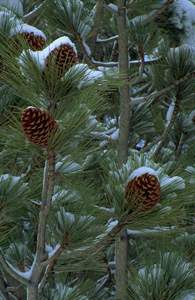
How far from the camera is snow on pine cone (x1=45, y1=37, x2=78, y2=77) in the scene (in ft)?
3.72

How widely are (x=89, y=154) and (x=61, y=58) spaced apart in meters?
0.42

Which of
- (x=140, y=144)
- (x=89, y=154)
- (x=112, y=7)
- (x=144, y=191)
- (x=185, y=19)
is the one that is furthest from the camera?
(x=140, y=144)

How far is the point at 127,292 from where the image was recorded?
1720 mm

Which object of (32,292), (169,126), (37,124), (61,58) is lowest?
(169,126)

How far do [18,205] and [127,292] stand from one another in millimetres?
483

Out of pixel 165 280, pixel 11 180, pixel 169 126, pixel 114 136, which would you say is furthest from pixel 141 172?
pixel 169 126

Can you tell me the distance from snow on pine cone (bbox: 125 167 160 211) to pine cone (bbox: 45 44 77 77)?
292 mm

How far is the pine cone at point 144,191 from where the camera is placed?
128 cm

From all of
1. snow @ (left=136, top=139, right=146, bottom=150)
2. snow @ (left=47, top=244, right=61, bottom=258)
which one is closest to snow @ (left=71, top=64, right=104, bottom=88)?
snow @ (left=47, top=244, right=61, bottom=258)

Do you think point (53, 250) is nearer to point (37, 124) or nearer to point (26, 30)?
point (37, 124)

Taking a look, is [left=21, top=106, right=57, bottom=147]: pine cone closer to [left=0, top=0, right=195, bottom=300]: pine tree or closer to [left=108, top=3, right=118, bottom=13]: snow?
[left=0, top=0, right=195, bottom=300]: pine tree

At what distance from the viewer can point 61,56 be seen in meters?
1.14

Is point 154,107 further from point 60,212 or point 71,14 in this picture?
point 60,212

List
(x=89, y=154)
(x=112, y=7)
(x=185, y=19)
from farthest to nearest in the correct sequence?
(x=185, y=19), (x=112, y=7), (x=89, y=154)
